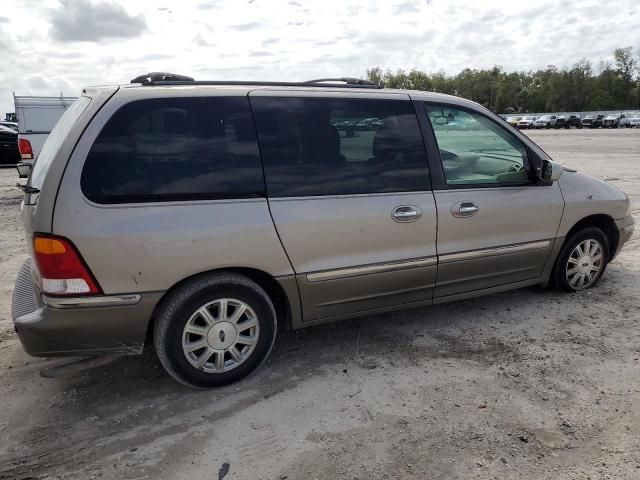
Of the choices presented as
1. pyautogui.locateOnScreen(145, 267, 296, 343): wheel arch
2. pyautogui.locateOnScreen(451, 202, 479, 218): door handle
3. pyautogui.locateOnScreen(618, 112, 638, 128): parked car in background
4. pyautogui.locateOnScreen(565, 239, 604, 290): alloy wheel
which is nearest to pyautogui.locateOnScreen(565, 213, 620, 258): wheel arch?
pyautogui.locateOnScreen(565, 239, 604, 290): alloy wheel

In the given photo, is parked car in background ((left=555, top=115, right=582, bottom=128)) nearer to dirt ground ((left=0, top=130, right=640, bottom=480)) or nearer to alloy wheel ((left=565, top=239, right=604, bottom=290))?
alloy wheel ((left=565, top=239, right=604, bottom=290))

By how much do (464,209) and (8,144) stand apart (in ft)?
55.8

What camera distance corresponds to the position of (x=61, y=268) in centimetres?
278

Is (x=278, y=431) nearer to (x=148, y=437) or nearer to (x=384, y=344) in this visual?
(x=148, y=437)

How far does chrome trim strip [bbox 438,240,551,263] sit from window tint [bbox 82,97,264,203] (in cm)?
155

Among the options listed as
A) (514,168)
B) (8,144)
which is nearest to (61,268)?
(514,168)

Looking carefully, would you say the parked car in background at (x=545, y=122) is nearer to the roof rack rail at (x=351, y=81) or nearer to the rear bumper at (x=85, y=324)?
the roof rack rail at (x=351, y=81)

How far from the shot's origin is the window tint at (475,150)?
391 cm

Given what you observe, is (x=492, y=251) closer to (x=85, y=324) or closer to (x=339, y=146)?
(x=339, y=146)

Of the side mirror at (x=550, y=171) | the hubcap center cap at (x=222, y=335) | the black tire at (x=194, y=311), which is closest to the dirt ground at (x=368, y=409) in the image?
the black tire at (x=194, y=311)

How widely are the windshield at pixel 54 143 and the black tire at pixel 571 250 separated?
3.98m

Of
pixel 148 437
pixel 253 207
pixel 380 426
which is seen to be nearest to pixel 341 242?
pixel 253 207

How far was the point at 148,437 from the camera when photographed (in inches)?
112

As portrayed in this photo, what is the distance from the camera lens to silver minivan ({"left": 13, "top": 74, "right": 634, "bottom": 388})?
9.38 feet
